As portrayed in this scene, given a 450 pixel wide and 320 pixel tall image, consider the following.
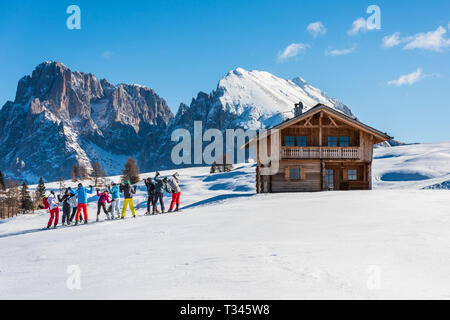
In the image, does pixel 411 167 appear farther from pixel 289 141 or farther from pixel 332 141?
Answer: pixel 289 141

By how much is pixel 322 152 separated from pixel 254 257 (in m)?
21.3

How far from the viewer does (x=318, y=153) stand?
27.9 meters

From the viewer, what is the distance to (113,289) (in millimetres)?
6188

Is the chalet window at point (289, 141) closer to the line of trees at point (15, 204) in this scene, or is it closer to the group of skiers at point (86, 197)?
the group of skiers at point (86, 197)

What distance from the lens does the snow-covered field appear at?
19.6 feet

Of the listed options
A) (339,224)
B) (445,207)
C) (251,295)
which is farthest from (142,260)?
(445,207)

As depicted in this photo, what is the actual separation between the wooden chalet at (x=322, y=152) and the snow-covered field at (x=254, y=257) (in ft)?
44.8

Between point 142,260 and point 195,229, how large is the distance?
3.89 metres

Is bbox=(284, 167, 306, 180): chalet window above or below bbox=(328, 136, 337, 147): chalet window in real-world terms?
below

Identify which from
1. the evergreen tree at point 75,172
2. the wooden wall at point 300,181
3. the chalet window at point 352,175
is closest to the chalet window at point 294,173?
the wooden wall at point 300,181

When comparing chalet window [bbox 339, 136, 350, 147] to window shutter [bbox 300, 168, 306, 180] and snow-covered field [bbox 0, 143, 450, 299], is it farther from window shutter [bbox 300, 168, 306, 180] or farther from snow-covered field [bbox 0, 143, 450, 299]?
snow-covered field [bbox 0, 143, 450, 299]

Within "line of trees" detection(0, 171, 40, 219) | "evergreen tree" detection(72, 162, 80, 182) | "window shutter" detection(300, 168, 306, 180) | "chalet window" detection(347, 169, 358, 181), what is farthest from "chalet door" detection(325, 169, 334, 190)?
"evergreen tree" detection(72, 162, 80, 182)

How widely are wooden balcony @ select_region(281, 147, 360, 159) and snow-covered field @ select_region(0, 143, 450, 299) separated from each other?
13.5 m
